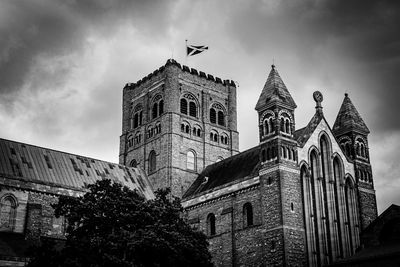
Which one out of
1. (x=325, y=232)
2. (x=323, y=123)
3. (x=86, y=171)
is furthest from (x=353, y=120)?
(x=86, y=171)

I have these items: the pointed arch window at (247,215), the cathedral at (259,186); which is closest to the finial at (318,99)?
the cathedral at (259,186)

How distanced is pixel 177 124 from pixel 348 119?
21.2 m

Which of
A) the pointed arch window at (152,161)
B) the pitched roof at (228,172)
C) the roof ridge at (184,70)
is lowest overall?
the pitched roof at (228,172)

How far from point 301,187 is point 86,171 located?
80.6ft

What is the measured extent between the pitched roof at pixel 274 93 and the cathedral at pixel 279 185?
12 cm

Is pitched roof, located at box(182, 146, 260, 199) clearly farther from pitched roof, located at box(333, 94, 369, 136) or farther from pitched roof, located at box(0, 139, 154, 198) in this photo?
pitched roof, located at box(333, 94, 369, 136)

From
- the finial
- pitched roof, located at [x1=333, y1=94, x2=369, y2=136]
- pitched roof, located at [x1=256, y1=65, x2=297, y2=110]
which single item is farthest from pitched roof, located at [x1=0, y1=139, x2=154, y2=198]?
pitched roof, located at [x1=333, y1=94, x2=369, y2=136]

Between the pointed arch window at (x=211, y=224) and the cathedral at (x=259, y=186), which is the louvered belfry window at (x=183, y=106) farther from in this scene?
the pointed arch window at (x=211, y=224)

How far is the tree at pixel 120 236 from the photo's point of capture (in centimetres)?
3616

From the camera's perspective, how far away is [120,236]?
37.1m

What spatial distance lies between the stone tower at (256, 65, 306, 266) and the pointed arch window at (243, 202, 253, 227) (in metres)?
3.12

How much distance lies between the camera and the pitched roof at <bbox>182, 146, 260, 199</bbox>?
189 feet

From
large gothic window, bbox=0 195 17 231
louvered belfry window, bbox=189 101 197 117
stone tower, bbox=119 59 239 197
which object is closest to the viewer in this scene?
large gothic window, bbox=0 195 17 231

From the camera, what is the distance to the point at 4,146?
59.4 meters
